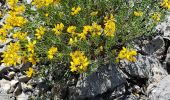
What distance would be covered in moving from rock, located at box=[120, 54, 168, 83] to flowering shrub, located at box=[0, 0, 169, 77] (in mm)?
383

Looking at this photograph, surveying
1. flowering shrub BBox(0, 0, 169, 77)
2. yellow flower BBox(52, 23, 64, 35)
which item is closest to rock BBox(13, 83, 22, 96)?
flowering shrub BBox(0, 0, 169, 77)

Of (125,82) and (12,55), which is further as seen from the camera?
(125,82)

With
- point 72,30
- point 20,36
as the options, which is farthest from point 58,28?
point 20,36

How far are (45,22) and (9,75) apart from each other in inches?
57.7

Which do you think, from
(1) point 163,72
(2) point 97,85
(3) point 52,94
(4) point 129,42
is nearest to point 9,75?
(3) point 52,94

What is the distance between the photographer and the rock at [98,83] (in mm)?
5535

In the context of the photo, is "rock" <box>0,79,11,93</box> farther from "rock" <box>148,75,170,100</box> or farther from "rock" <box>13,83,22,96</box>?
"rock" <box>148,75,170,100</box>

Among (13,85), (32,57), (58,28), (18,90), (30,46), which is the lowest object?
(18,90)

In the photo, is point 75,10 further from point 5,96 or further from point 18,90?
point 5,96

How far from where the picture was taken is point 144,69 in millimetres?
5762

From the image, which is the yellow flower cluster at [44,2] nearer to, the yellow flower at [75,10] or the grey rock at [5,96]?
the yellow flower at [75,10]

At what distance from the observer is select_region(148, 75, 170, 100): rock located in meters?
5.07

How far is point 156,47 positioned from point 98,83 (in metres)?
1.26

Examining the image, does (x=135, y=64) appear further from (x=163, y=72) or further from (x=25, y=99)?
(x=25, y=99)
